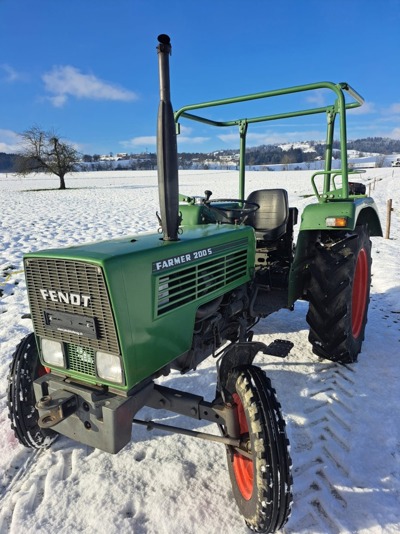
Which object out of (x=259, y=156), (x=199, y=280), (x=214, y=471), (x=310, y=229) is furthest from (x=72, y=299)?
(x=259, y=156)

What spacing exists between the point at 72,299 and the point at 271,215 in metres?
2.47

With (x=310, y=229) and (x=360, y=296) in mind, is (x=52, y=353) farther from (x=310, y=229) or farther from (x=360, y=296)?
(x=360, y=296)

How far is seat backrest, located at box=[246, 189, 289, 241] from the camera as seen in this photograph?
3.69 meters

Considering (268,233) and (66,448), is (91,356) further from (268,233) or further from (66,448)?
(268,233)

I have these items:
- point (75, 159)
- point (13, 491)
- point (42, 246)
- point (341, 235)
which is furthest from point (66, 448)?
point (75, 159)

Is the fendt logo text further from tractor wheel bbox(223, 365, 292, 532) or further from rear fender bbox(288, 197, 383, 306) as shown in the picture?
rear fender bbox(288, 197, 383, 306)

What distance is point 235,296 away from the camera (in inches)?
109

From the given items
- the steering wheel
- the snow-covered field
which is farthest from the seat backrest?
the snow-covered field

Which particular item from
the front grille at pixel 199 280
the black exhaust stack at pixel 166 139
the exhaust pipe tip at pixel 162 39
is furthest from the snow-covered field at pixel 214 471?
the exhaust pipe tip at pixel 162 39

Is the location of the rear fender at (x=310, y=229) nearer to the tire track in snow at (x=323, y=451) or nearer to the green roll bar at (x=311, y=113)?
the green roll bar at (x=311, y=113)

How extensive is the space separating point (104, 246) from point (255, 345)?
98 centimetres

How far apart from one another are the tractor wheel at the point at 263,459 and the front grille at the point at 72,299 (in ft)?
2.19

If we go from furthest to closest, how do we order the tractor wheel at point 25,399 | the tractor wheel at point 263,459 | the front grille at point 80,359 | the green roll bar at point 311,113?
the green roll bar at point 311,113 < the tractor wheel at point 25,399 < the front grille at point 80,359 < the tractor wheel at point 263,459

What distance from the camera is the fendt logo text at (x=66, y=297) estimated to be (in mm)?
1806
